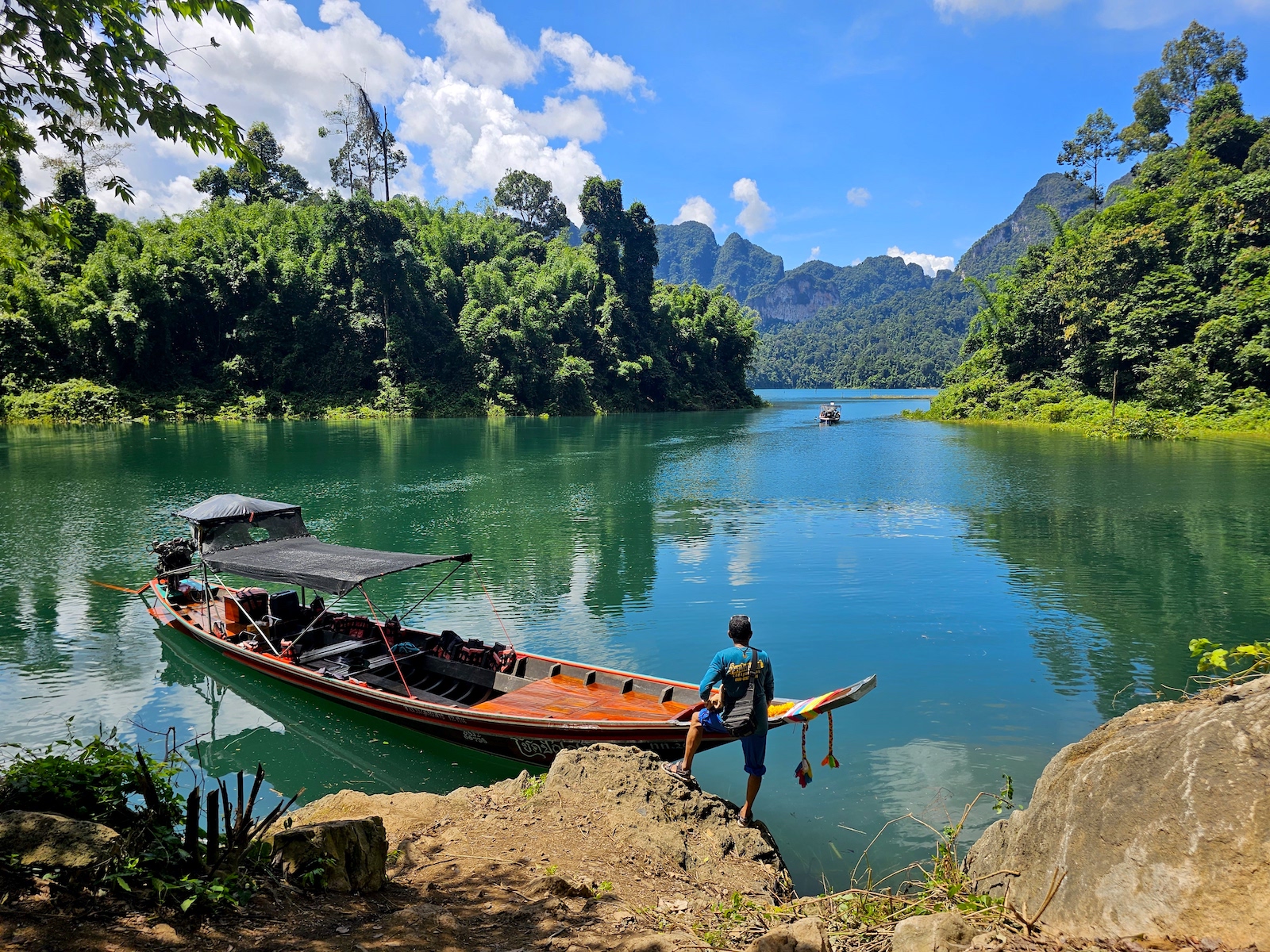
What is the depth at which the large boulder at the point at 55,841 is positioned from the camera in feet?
10.9

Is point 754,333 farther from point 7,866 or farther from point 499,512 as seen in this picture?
point 7,866

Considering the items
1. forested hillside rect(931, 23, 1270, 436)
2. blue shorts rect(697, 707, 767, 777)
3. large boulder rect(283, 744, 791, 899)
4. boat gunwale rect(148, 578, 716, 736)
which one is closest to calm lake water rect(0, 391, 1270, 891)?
boat gunwale rect(148, 578, 716, 736)

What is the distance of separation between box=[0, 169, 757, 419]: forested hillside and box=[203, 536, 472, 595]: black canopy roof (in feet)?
160

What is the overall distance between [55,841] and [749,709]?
4.75 metres

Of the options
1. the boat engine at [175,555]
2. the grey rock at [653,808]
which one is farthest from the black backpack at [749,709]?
the boat engine at [175,555]

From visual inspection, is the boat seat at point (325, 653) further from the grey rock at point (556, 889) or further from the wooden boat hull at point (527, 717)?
the grey rock at point (556, 889)

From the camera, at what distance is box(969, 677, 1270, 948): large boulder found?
117 inches

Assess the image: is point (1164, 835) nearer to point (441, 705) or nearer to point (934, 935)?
point (934, 935)

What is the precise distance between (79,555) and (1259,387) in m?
52.6

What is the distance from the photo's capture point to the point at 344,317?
62375 millimetres

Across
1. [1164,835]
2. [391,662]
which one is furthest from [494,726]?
[1164,835]

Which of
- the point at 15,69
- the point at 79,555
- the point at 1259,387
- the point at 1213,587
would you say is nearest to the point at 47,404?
the point at 79,555

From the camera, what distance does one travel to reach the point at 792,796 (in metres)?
7.69

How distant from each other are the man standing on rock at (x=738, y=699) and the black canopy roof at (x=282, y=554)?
435cm
